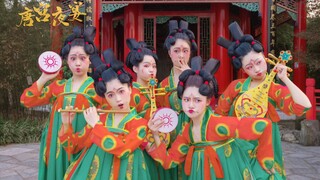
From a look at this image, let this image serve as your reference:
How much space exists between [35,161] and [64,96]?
3.62 m

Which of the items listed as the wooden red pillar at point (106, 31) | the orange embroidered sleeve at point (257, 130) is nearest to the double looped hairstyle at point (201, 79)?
the orange embroidered sleeve at point (257, 130)

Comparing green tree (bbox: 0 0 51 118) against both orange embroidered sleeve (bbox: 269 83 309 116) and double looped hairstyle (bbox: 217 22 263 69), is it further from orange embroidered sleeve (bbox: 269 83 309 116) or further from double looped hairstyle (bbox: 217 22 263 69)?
orange embroidered sleeve (bbox: 269 83 309 116)

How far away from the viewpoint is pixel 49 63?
112 inches

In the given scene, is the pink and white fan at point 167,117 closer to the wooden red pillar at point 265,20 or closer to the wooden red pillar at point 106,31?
the wooden red pillar at point 265,20

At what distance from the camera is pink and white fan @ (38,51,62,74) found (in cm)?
282

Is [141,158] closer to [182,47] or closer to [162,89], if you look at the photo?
[162,89]

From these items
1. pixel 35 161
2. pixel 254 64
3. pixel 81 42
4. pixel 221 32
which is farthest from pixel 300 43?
pixel 81 42

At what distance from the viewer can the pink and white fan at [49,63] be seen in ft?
9.25

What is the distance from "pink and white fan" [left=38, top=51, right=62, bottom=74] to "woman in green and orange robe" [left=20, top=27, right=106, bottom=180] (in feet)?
0.25

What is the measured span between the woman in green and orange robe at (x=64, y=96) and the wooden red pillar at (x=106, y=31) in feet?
25.2

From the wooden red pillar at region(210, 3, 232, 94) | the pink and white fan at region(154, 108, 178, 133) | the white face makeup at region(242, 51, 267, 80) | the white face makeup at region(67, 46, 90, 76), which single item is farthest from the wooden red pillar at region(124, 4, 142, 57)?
the pink and white fan at region(154, 108, 178, 133)

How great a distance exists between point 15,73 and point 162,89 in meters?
6.36

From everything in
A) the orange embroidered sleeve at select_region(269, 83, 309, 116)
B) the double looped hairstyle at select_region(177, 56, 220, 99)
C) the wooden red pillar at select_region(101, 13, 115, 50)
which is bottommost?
the orange embroidered sleeve at select_region(269, 83, 309, 116)

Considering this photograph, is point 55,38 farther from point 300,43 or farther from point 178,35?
point 178,35
